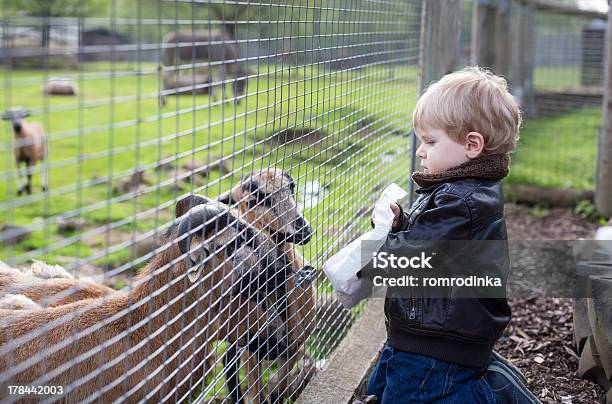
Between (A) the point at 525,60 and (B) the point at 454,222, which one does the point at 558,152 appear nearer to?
(A) the point at 525,60

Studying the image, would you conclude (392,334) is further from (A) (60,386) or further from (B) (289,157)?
(A) (60,386)

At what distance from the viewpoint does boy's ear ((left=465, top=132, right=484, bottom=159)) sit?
9.49 ft

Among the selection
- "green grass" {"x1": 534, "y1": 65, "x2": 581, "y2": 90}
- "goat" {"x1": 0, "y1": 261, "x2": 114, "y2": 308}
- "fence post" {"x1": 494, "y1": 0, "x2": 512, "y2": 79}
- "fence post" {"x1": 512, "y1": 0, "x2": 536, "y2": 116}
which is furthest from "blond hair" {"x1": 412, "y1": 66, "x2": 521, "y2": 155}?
"green grass" {"x1": 534, "y1": 65, "x2": 581, "y2": 90}

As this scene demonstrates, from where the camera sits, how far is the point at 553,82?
16031mm

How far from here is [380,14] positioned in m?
4.52

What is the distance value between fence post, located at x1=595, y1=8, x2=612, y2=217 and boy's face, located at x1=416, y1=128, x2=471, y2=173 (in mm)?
5067

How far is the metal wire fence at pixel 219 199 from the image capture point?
2061 mm

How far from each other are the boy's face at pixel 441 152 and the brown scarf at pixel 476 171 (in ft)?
0.09

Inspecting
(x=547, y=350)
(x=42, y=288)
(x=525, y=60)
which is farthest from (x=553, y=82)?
(x=42, y=288)

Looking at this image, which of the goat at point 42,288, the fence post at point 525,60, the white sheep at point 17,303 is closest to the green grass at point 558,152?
the fence post at point 525,60

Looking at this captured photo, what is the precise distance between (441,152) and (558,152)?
9036 millimetres

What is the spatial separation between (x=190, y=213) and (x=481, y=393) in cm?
134

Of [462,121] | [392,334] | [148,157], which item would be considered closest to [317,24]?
[462,121]

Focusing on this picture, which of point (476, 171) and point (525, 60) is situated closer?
point (476, 171)
